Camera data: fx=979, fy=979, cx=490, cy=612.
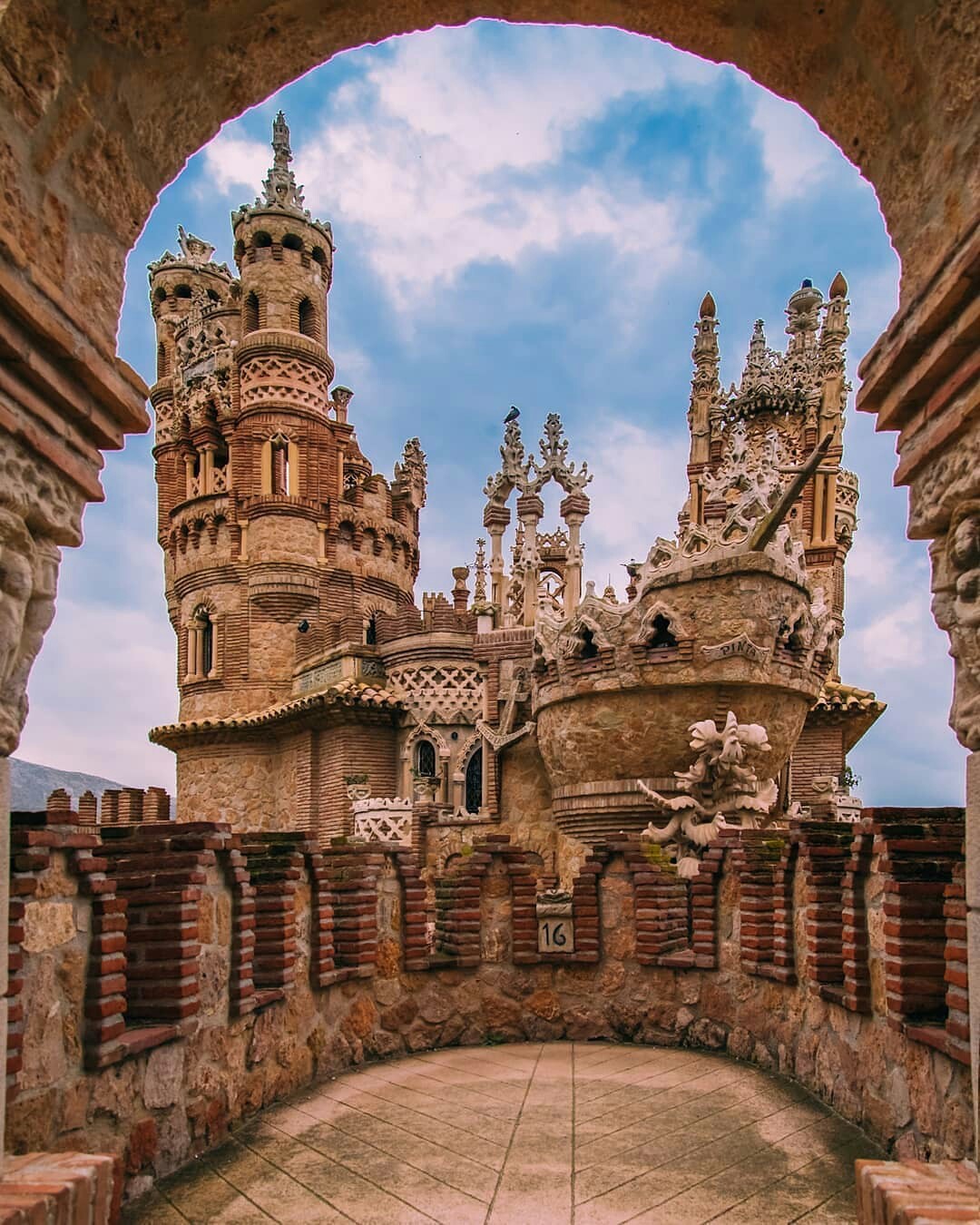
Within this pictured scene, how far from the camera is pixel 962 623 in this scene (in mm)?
2764

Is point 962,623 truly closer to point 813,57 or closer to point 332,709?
point 813,57

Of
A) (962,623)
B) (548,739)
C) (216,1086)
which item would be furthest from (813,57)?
(548,739)

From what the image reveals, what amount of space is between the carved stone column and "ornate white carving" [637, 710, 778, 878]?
5.88 meters

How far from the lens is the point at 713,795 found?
30.2ft

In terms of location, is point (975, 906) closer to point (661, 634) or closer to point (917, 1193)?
point (917, 1193)

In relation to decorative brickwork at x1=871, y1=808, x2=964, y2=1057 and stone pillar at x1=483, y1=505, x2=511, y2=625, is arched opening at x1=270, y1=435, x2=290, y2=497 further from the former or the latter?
decorative brickwork at x1=871, y1=808, x2=964, y2=1057

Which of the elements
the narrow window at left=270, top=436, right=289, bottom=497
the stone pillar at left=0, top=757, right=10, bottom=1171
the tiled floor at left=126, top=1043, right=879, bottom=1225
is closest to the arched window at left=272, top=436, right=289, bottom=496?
the narrow window at left=270, top=436, right=289, bottom=497

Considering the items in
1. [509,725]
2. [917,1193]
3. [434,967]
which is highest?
[509,725]

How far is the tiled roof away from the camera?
18.5 meters

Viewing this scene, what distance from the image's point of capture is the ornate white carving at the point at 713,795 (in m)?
8.72

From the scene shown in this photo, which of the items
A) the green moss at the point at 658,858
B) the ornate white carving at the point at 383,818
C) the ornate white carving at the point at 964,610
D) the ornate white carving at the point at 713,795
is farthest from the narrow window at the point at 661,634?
the ornate white carving at the point at 964,610

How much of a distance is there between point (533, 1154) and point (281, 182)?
23.7 metres

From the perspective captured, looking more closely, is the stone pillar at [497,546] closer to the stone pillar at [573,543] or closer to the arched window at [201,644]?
the stone pillar at [573,543]

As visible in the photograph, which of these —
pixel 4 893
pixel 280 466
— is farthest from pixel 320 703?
pixel 4 893
